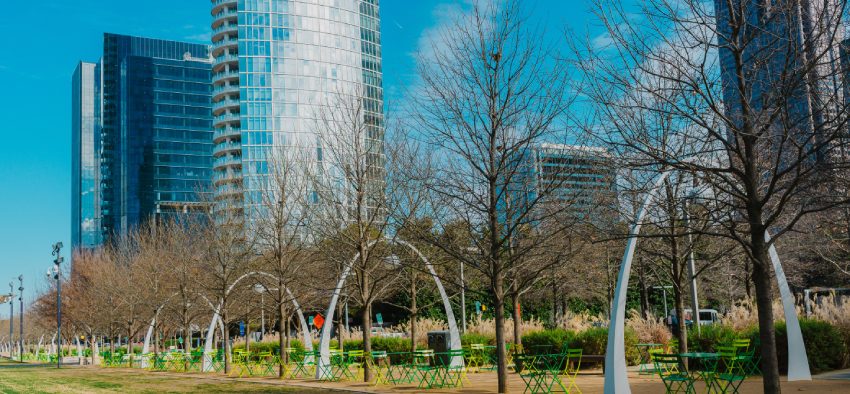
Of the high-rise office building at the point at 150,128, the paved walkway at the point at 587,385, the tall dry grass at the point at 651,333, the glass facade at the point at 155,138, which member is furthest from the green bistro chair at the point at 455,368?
the high-rise office building at the point at 150,128

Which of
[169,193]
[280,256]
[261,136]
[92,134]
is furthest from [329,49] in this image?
[92,134]

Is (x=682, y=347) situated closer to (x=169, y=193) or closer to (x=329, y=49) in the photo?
(x=329, y=49)

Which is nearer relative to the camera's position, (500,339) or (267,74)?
(500,339)

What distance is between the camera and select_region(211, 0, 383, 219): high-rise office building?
9331 centimetres

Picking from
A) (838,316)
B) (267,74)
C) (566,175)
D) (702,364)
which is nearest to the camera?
(566,175)

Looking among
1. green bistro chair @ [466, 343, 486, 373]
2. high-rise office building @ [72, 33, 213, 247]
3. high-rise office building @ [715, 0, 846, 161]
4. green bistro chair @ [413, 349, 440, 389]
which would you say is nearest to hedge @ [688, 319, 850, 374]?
green bistro chair @ [413, 349, 440, 389]

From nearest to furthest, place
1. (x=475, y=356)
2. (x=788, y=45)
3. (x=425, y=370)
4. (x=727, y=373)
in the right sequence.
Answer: (x=788, y=45) < (x=727, y=373) < (x=425, y=370) < (x=475, y=356)

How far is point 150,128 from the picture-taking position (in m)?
138

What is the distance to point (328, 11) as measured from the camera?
100 meters

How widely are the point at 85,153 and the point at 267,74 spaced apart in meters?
98.3

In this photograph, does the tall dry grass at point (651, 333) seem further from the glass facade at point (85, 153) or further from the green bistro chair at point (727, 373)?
the glass facade at point (85, 153)

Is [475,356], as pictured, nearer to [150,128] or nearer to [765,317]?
[765,317]

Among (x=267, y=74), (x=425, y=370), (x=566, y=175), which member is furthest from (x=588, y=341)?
(x=267, y=74)

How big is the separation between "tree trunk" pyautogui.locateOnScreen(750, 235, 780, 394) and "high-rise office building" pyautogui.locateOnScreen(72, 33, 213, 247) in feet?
404
